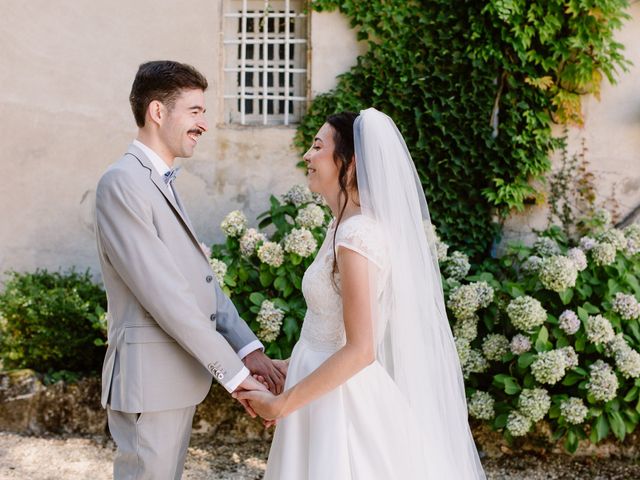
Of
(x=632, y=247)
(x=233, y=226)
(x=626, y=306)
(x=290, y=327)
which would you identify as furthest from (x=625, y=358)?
(x=233, y=226)

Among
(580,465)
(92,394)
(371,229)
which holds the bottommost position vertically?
(580,465)

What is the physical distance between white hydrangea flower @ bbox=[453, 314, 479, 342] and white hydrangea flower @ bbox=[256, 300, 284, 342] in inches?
44.5

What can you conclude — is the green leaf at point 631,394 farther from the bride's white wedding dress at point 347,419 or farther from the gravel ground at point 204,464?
the bride's white wedding dress at point 347,419

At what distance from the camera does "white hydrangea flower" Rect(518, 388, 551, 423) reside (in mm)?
3855

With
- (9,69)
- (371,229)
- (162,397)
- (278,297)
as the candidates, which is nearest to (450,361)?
(371,229)

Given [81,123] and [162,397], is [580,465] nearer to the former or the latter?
[162,397]

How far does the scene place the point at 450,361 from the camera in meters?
2.56

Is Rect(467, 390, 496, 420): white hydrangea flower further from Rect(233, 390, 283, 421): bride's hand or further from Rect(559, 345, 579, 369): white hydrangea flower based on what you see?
Rect(233, 390, 283, 421): bride's hand

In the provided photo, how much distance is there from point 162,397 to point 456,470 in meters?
1.11

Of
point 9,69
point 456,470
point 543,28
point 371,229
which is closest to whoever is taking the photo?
point 371,229

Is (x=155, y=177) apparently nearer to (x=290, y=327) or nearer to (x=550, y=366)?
(x=290, y=327)

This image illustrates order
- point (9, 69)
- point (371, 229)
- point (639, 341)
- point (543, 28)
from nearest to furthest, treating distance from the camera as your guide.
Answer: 1. point (371, 229)
2. point (639, 341)
3. point (543, 28)
4. point (9, 69)

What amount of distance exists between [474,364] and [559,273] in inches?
30.0

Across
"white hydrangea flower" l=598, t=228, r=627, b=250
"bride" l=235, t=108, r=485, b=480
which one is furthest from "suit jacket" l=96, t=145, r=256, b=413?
"white hydrangea flower" l=598, t=228, r=627, b=250
